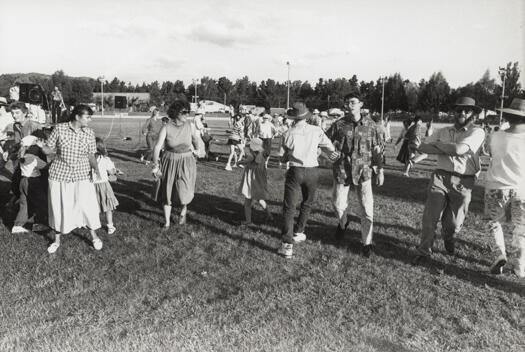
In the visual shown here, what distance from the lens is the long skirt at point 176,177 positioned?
21.8ft

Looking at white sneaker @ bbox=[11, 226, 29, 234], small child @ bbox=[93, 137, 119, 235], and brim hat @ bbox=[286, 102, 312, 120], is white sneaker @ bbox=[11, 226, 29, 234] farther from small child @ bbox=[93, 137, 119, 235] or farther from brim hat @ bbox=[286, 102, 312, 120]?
brim hat @ bbox=[286, 102, 312, 120]

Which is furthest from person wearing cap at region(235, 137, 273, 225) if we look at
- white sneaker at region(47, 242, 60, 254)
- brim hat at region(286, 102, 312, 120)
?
white sneaker at region(47, 242, 60, 254)

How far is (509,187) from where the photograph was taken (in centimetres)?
482

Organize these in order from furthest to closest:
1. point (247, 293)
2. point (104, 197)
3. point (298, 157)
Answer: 1. point (104, 197)
2. point (298, 157)
3. point (247, 293)

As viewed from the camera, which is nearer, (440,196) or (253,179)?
(440,196)

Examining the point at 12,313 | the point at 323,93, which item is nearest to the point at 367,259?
the point at 12,313

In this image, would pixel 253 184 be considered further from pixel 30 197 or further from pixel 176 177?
pixel 30 197

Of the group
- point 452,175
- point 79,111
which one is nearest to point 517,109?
point 452,175

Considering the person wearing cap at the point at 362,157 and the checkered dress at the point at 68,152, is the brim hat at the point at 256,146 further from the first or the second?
the checkered dress at the point at 68,152

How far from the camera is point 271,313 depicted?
4035mm

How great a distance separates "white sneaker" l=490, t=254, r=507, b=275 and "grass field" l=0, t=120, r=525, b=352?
9 cm

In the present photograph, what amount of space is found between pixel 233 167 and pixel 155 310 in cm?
957

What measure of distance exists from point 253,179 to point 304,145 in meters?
1.62

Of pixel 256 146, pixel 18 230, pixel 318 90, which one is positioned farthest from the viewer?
pixel 318 90
